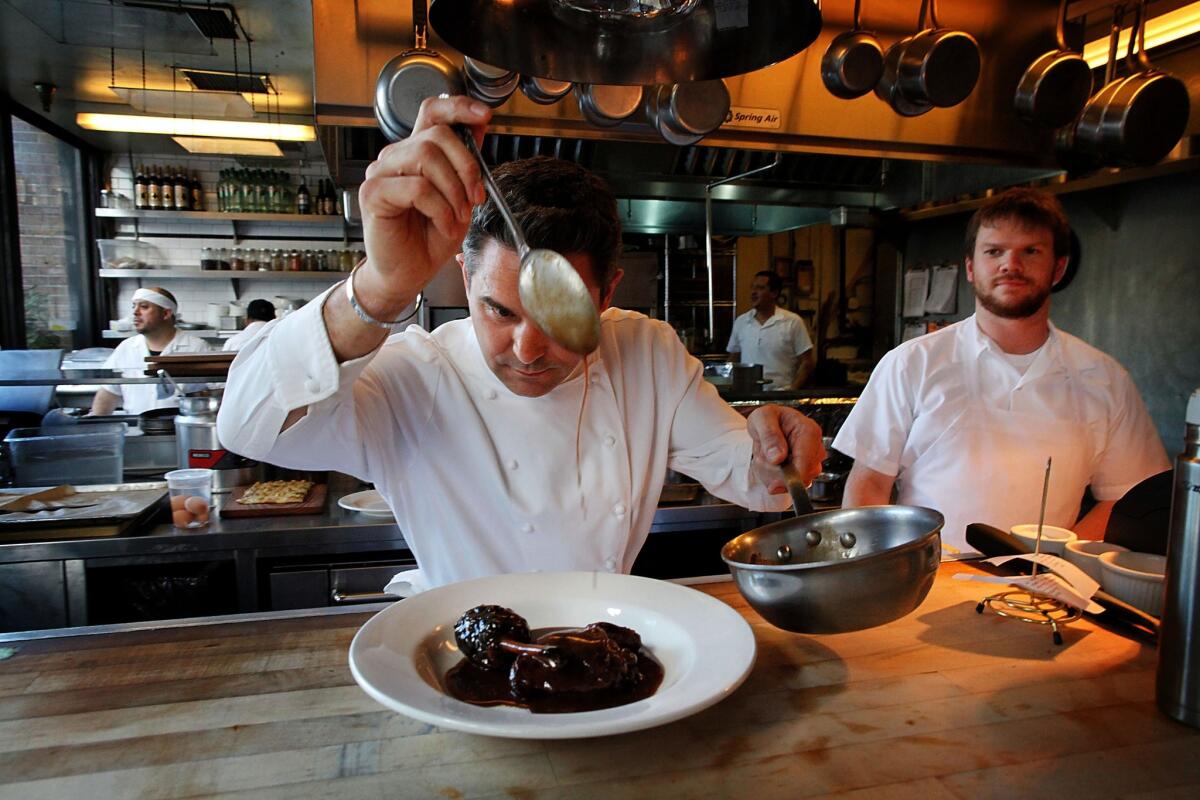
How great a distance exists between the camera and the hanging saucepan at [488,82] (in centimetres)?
244

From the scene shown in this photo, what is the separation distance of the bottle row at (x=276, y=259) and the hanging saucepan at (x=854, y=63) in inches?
212

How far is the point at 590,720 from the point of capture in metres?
0.81

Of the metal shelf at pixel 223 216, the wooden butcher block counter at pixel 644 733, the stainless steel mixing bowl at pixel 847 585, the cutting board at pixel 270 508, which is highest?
the metal shelf at pixel 223 216

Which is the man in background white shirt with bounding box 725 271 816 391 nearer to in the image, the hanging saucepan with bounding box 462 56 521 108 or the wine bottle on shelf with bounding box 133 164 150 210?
the hanging saucepan with bounding box 462 56 521 108

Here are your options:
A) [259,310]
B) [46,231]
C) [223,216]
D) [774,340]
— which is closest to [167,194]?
[223,216]

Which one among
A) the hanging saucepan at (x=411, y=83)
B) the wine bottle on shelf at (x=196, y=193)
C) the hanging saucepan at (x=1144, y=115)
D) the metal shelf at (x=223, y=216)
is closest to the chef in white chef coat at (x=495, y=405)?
the hanging saucepan at (x=411, y=83)

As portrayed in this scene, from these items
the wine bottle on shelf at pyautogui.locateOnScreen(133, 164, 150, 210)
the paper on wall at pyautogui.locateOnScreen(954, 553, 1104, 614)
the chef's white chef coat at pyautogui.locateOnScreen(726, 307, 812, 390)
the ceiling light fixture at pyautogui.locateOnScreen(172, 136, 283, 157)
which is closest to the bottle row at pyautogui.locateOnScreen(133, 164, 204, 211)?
the wine bottle on shelf at pyautogui.locateOnScreen(133, 164, 150, 210)

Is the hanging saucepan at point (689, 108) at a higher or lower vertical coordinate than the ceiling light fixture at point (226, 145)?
lower

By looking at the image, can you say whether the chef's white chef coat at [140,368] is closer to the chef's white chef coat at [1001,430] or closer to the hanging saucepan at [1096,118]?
the chef's white chef coat at [1001,430]

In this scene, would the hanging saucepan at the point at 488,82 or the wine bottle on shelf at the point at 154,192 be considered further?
the wine bottle on shelf at the point at 154,192

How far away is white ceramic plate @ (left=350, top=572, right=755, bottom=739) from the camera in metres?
0.80

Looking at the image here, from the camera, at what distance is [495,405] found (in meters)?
1.72

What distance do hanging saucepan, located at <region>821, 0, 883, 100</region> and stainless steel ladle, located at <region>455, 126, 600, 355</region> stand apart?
2101 millimetres

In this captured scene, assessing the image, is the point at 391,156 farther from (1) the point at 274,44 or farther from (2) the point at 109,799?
(1) the point at 274,44
